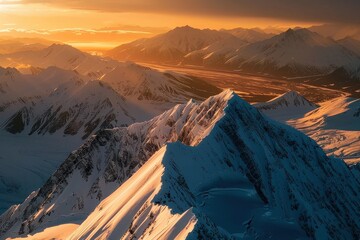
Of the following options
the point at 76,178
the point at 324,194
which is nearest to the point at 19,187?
the point at 76,178

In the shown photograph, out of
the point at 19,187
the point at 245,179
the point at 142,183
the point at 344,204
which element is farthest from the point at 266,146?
the point at 19,187

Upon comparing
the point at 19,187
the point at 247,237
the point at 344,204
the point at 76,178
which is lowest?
the point at 19,187

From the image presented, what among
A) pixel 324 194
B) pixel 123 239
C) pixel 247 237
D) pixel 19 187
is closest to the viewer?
pixel 123 239

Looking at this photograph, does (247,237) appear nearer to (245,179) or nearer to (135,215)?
(245,179)

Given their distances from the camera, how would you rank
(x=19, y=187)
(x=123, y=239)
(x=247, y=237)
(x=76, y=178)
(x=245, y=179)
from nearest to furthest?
(x=123, y=239)
(x=247, y=237)
(x=245, y=179)
(x=76, y=178)
(x=19, y=187)

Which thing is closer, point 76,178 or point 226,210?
point 226,210

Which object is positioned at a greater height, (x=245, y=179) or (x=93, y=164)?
(x=245, y=179)

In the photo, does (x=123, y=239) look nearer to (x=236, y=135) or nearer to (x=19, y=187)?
(x=236, y=135)
